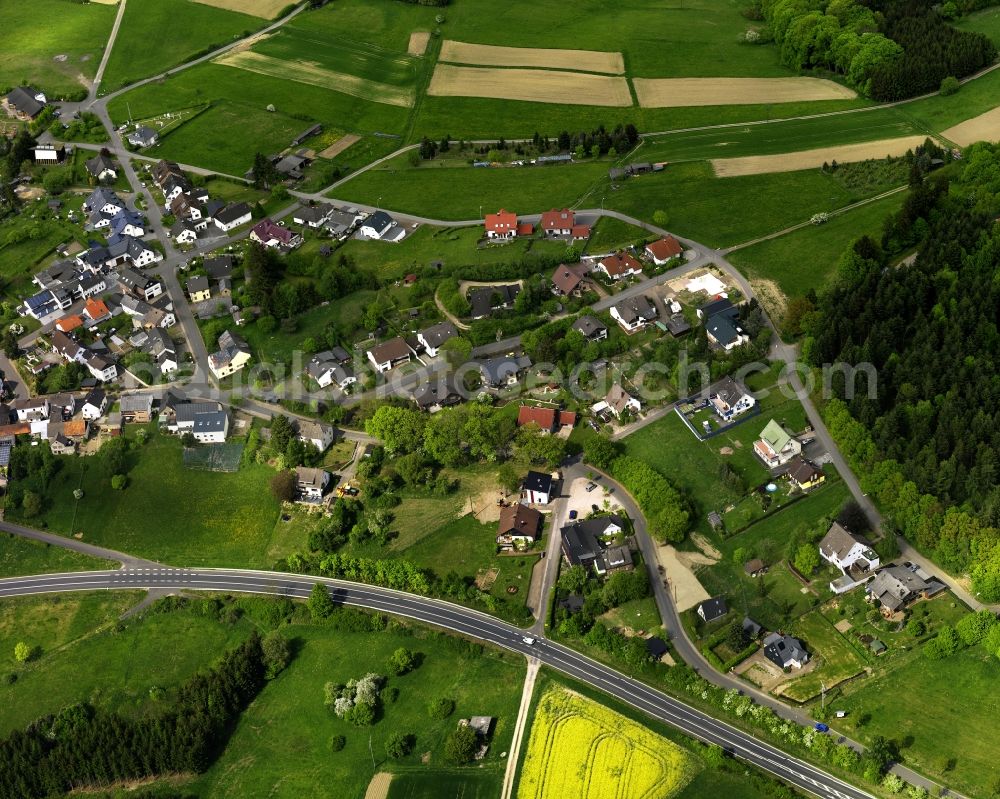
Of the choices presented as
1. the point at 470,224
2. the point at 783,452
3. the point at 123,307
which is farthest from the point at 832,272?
the point at 123,307

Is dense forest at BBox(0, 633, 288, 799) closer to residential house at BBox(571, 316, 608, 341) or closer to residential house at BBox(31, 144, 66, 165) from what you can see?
residential house at BBox(571, 316, 608, 341)

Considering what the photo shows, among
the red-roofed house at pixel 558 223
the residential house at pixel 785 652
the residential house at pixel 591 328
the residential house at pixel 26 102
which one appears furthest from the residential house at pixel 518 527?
the residential house at pixel 26 102

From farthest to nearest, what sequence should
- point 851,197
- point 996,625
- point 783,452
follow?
point 851,197
point 783,452
point 996,625

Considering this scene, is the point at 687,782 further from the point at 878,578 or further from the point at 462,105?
the point at 462,105

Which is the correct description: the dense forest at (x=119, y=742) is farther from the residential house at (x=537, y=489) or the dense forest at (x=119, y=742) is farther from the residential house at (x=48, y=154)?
the residential house at (x=48, y=154)

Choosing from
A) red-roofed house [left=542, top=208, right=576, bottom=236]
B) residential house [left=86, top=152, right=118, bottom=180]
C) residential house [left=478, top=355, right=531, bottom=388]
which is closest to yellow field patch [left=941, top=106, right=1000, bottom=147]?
red-roofed house [left=542, top=208, right=576, bottom=236]

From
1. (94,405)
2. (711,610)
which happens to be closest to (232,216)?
(94,405)
